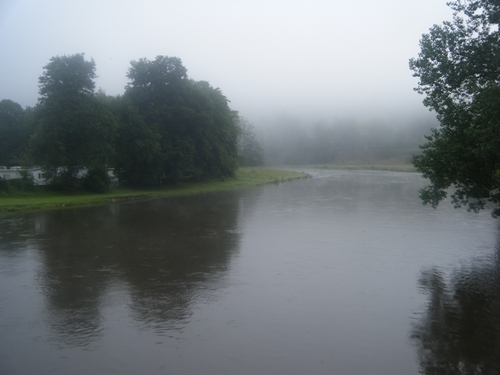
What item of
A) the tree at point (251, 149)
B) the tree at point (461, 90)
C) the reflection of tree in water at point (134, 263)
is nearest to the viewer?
the reflection of tree in water at point (134, 263)

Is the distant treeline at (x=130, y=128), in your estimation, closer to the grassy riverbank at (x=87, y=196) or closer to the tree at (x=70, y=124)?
the tree at (x=70, y=124)

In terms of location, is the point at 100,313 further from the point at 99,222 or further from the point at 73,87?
the point at 73,87

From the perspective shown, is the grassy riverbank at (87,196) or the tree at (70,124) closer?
the grassy riverbank at (87,196)

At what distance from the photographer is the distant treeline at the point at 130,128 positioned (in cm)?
3709

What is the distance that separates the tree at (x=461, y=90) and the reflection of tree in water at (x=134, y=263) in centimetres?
775

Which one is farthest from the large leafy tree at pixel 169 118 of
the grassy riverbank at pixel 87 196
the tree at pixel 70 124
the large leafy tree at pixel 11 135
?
the large leafy tree at pixel 11 135

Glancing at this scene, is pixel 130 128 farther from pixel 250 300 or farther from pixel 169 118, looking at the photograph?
pixel 250 300

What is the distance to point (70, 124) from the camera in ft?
121

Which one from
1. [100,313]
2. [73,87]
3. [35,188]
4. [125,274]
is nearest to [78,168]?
[35,188]

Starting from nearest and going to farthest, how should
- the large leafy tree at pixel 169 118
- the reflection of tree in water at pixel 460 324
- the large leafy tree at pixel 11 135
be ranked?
the reflection of tree in water at pixel 460 324 < the large leafy tree at pixel 169 118 < the large leafy tree at pixel 11 135

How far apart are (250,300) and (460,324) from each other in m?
4.49

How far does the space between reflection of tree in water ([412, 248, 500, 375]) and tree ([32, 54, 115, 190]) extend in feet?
102

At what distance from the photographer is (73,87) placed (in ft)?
124

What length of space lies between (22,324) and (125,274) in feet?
13.3
